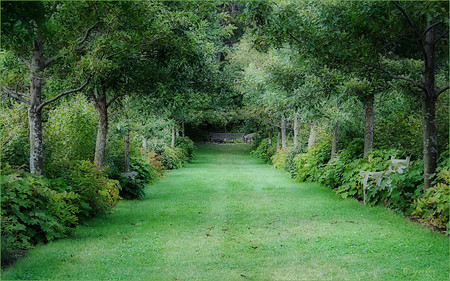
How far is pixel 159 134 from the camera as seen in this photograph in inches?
867

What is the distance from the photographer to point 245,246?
6398 mm

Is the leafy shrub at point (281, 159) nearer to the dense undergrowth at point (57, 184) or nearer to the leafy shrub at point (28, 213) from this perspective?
the dense undergrowth at point (57, 184)

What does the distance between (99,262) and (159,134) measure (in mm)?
16679

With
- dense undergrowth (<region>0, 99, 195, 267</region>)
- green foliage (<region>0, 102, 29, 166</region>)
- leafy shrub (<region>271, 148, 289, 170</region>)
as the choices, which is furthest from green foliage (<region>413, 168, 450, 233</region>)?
leafy shrub (<region>271, 148, 289, 170</region>)

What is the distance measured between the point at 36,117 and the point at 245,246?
15.3 ft

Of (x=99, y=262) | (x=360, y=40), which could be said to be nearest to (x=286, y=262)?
(x=99, y=262)

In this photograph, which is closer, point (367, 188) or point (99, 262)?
point (99, 262)

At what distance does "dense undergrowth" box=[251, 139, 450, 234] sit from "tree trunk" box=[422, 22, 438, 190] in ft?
0.55

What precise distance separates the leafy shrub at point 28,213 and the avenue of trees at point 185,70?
7 cm

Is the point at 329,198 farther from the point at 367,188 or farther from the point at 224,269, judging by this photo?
the point at 224,269

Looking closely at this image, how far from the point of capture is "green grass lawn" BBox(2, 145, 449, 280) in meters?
5.09

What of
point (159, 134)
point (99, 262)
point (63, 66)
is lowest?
point (99, 262)

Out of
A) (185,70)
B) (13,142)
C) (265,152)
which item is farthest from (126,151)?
(265,152)

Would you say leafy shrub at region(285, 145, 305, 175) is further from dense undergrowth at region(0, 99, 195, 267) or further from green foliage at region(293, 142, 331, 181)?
dense undergrowth at region(0, 99, 195, 267)
